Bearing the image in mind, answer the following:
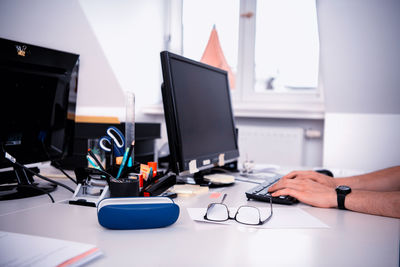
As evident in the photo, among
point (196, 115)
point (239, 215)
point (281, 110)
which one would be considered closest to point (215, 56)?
point (281, 110)

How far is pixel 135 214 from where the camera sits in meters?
0.67

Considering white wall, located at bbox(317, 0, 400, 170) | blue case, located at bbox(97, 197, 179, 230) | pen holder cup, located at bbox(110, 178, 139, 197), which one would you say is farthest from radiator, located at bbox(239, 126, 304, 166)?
blue case, located at bbox(97, 197, 179, 230)

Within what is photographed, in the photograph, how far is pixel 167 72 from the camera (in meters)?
1.02

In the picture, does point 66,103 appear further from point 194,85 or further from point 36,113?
point 194,85

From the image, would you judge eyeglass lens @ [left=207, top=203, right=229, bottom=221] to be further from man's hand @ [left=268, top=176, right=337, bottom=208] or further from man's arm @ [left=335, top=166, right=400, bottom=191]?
man's arm @ [left=335, top=166, right=400, bottom=191]

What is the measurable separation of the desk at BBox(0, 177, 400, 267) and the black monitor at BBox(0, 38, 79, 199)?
23 centimetres

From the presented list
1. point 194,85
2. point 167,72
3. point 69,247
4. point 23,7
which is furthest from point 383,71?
point 23,7

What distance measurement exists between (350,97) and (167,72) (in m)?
1.77

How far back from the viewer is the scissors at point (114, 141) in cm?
94

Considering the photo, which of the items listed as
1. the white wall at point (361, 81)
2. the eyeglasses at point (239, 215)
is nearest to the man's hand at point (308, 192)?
the eyeglasses at point (239, 215)

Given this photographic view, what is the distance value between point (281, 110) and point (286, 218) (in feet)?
6.11

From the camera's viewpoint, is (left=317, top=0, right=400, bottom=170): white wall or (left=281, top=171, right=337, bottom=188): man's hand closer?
(left=281, top=171, right=337, bottom=188): man's hand

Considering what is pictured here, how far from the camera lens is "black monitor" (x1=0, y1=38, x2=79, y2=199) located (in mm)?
934

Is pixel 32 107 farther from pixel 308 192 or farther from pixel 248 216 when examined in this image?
pixel 308 192
